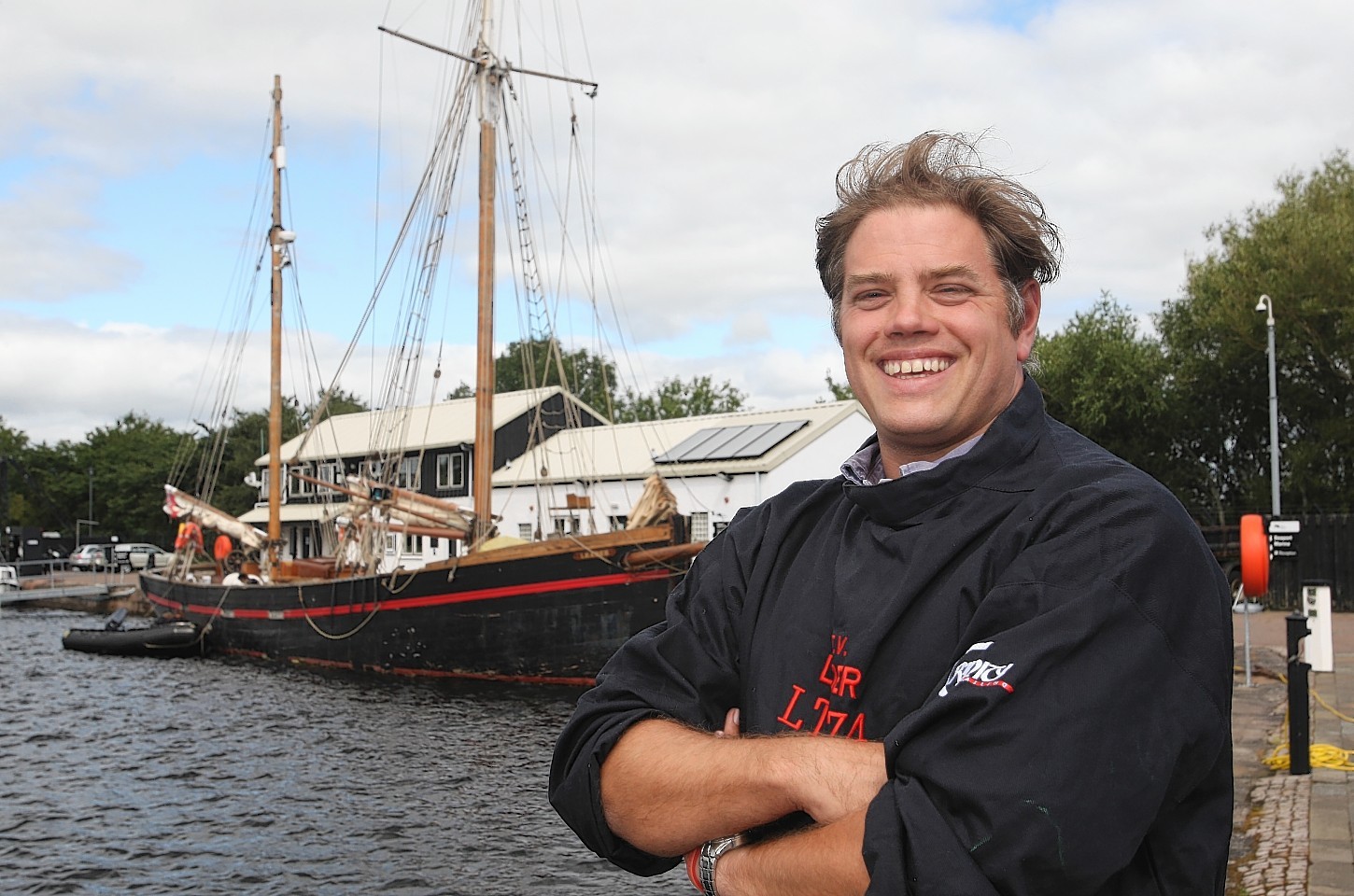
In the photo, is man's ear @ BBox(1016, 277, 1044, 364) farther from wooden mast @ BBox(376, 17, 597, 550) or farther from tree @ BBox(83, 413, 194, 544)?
tree @ BBox(83, 413, 194, 544)

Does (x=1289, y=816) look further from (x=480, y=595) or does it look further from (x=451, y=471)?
A: (x=451, y=471)

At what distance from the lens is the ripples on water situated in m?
10.5

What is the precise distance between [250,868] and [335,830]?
53.9 inches

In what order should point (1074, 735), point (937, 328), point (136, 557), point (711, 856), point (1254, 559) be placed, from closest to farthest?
point (1074, 735)
point (711, 856)
point (937, 328)
point (1254, 559)
point (136, 557)

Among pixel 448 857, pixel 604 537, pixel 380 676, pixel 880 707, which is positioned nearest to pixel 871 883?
pixel 880 707

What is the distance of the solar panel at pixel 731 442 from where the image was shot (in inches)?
1344

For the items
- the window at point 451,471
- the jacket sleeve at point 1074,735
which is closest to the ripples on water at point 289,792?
the jacket sleeve at point 1074,735

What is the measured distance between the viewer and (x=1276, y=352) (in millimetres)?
33312

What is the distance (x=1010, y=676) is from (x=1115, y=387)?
38.0 metres

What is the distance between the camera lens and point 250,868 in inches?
421

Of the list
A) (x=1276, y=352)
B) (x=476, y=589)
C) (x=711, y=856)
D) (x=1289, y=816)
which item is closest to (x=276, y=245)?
(x=476, y=589)

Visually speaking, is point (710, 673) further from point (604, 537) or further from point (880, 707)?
point (604, 537)

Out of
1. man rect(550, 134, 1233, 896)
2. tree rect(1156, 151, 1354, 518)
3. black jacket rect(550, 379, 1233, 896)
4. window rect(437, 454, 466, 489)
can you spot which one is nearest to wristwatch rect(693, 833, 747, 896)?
man rect(550, 134, 1233, 896)

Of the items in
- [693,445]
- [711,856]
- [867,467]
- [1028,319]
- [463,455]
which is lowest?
[711,856]
